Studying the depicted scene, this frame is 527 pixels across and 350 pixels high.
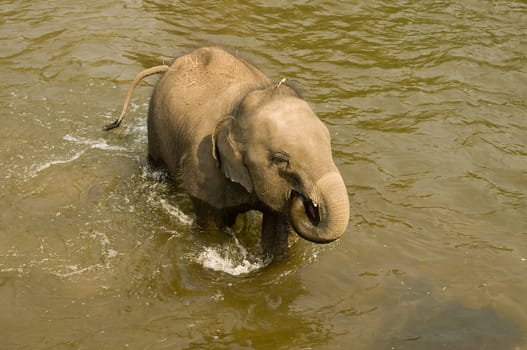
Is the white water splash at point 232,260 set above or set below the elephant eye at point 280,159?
below

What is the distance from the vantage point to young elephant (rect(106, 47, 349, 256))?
3.68 meters

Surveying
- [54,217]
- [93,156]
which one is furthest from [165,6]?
[54,217]

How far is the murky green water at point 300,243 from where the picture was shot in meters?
4.16

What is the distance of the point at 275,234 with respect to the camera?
179 inches

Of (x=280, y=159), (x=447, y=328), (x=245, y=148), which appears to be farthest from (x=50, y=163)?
(x=447, y=328)

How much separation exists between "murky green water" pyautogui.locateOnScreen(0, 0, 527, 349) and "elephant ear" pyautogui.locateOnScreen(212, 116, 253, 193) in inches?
32.6

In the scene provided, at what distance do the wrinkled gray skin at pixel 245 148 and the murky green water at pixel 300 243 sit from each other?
0.51 meters

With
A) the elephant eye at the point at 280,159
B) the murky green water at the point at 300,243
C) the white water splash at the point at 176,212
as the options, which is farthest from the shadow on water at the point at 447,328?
the white water splash at the point at 176,212

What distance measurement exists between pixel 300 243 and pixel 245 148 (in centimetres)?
121

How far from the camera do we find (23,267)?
4.65 metres

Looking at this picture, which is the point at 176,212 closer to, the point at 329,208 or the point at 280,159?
the point at 280,159

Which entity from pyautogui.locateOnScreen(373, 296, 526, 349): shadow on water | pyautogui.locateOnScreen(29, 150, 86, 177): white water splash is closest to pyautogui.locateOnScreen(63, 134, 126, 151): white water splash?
pyautogui.locateOnScreen(29, 150, 86, 177): white water splash

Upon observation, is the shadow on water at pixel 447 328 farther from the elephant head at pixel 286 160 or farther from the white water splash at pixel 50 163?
the white water splash at pixel 50 163

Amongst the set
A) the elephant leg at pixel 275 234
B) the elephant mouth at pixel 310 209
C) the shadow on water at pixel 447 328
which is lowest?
the shadow on water at pixel 447 328
